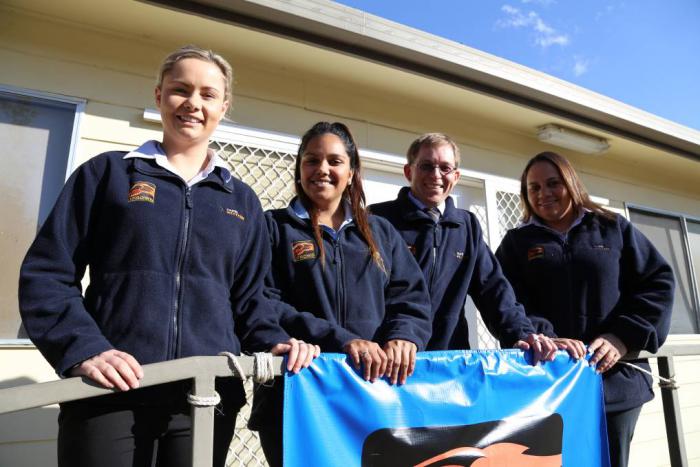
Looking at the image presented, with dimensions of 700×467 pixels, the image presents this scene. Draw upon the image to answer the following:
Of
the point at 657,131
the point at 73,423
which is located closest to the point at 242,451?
the point at 73,423

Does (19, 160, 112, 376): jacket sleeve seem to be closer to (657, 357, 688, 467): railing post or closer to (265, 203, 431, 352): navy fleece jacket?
(265, 203, 431, 352): navy fleece jacket

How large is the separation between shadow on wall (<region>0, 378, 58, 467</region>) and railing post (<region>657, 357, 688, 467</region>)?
2.94m

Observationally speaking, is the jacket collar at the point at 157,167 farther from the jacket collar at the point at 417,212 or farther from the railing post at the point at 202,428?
the jacket collar at the point at 417,212

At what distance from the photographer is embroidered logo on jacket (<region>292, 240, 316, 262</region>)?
5.96 feet

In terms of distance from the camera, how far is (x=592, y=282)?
7.39 feet

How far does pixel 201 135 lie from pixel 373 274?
77cm

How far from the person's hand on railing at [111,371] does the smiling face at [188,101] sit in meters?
0.70

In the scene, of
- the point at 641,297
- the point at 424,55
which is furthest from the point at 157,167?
the point at 424,55

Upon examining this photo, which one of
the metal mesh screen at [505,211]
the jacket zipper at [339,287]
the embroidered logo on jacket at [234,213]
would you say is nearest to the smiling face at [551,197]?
the jacket zipper at [339,287]

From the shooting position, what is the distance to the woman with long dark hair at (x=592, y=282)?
6.86 ft

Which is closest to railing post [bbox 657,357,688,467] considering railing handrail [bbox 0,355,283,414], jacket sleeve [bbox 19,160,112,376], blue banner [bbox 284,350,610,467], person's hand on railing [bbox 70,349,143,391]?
Result: blue banner [bbox 284,350,610,467]

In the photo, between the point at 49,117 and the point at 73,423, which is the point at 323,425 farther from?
the point at 49,117

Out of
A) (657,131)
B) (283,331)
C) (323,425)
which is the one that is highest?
(657,131)

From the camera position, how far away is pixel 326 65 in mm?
3520
